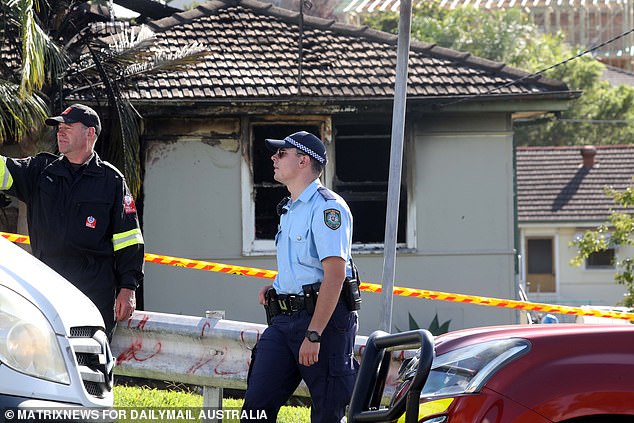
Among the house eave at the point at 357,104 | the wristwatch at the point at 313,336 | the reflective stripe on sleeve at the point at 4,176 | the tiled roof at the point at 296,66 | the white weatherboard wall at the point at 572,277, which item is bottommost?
the white weatherboard wall at the point at 572,277

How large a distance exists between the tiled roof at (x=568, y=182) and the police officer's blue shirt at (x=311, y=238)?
28.5 metres

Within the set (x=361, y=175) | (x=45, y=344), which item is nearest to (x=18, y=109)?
(x=361, y=175)

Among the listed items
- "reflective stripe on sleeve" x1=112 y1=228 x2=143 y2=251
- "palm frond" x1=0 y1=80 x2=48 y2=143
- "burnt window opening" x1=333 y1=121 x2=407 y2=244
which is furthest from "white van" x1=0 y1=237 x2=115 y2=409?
"burnt window opening" x1=333 y1=121 x2=407 y2=244

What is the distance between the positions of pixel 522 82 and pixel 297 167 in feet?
26.6

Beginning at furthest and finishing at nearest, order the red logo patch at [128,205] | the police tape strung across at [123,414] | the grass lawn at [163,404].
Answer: the grass lawn at [163,404]
the red logo patch at [128,205]
the police tape strung across at [123,414]

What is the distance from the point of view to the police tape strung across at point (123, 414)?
3.82 meters

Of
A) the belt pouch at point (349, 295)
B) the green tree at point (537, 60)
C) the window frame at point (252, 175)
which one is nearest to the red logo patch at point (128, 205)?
the belt pouch at point (349, 295)

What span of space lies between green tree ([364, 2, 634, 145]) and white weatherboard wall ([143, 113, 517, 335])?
30856mm

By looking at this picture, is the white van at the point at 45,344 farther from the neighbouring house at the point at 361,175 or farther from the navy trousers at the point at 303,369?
the neighbouring house at the point at 361,175

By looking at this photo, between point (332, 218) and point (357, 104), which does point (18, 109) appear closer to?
point (357, 104)

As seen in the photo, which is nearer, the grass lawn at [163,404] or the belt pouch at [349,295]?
the belt pouch at [349,295]

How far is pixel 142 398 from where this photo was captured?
25.2ft

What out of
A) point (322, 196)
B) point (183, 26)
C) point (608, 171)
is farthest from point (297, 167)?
point (608, 171)

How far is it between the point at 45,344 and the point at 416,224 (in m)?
9.29
